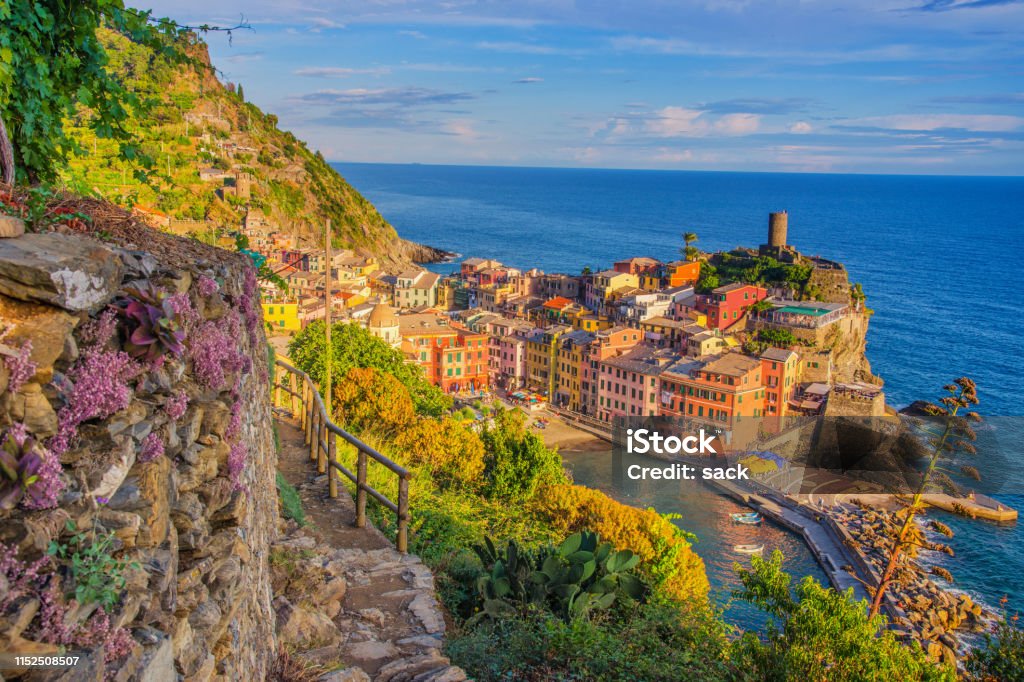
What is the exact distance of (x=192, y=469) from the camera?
2.85 metres

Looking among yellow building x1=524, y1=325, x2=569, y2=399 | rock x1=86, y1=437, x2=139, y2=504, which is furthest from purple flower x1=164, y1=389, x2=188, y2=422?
yellow building x1=524, y1=325, x2=569, y2=399

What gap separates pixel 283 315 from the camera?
41.9 meters

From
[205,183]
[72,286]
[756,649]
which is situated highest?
[205,183]

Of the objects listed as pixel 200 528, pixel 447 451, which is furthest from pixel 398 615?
pixel 447 451

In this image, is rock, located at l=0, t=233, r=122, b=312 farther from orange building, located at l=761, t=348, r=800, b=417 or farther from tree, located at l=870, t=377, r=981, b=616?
orange building, located at l=761, t=348, r=800, b=417

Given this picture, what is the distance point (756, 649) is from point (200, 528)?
6.12 m

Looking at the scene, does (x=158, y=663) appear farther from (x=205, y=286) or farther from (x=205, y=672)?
(x=205, y=286)

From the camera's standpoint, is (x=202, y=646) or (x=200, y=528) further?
(x=200, y=528)

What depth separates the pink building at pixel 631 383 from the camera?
44219mm

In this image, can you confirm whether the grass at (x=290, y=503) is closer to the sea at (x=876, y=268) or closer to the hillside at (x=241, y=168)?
the sea at (x=876, y=268)

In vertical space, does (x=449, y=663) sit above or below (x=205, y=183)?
below

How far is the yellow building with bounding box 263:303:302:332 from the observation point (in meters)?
40.9

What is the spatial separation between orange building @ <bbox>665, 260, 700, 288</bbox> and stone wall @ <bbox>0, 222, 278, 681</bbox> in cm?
5956

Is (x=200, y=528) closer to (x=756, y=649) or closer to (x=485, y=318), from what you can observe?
(x=756, y=649)
